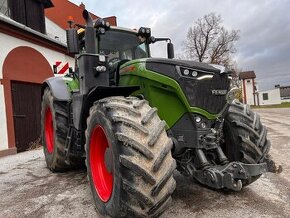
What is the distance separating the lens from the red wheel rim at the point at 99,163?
3.30 metres

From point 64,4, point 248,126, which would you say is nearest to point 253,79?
point 64,4

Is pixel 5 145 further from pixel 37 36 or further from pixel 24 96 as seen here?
pixel 37 36

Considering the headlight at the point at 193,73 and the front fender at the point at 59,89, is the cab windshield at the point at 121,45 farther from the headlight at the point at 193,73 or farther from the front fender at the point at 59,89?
the headlight at the point at 193,73

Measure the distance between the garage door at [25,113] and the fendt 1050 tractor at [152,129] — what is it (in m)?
5.61

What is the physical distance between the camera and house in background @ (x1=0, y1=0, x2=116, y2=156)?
8865mm

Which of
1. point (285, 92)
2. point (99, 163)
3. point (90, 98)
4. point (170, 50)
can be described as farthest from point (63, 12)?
point (285, 92)

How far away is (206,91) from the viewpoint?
3254 millimetres

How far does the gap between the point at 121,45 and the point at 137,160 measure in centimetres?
249

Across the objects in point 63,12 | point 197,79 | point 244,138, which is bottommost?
point 244,138

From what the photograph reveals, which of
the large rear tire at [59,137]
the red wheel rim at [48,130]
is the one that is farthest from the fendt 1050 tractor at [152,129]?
the red wheel rim at [48,130]

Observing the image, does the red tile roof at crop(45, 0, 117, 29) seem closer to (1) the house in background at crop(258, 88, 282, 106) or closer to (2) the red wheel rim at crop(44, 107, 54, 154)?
(2) the red wheel rim at crop(44, 107, 54, 154)

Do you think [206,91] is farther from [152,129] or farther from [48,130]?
[48,130]

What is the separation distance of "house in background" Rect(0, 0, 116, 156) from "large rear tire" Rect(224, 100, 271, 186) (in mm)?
6950

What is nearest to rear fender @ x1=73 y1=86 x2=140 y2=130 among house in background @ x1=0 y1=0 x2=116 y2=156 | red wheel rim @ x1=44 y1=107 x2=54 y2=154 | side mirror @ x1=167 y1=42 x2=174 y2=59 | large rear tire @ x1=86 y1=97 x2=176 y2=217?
large rear tire @ x1=86 y1=97 x2=176 y2=217
